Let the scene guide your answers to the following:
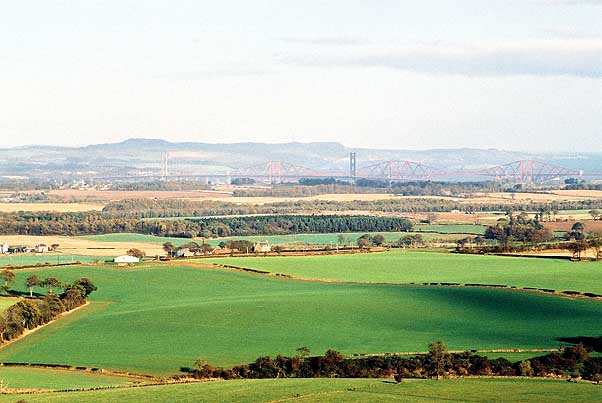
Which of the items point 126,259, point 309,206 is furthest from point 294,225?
point 309,206

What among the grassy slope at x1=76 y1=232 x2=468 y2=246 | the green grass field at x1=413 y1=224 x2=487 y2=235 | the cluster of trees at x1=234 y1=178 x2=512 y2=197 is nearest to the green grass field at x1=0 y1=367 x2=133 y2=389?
the grassy slope at x1=76 y1=232 x2=468 y2=246

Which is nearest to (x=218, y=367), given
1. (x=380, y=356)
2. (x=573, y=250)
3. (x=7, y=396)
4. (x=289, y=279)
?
(x=380, y=356)

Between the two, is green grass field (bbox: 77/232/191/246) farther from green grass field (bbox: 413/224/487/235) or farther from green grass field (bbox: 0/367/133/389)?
green grass field (bbox: 0/367/133/389)

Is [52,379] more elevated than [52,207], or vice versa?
[52,207]

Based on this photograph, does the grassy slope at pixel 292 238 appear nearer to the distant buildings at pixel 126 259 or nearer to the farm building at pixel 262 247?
the farm building at pixel 262 247

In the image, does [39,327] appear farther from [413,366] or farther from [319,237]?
[319,237]

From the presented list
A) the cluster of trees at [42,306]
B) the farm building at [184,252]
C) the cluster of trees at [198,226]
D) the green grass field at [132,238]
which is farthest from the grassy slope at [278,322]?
the cluster of trees at [198,226]
